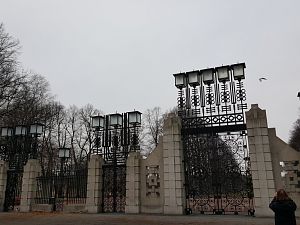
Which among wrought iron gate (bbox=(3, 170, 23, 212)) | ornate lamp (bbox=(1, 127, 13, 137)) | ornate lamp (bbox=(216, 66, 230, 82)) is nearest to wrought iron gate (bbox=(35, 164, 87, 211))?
wrought iron gate (bbox=(3, 170, 23, 212))

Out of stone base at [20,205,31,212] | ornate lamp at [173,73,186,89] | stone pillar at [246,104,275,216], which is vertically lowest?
stone base at [20,205,31,212]

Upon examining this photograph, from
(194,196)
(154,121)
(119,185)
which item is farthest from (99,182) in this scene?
(154,121)

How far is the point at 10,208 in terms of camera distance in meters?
17.8

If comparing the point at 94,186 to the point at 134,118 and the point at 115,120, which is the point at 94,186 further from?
the point at 134,118

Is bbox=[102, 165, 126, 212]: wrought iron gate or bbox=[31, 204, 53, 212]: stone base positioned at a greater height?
bbox=[102, 165, 126, 212]: wrought iron gate

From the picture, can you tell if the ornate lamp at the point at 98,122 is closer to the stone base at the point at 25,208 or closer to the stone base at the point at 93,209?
the stone base at the point at 93,209

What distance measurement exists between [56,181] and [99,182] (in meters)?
2.91

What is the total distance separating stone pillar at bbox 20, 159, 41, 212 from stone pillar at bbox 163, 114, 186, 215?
8.07m

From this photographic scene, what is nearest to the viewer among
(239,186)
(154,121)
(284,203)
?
(284,203)

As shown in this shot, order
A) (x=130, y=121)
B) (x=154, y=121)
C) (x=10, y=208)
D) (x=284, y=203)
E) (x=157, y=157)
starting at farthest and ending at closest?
(x=154, y=121)
(x=10, y=208)
(x=130, y=121)
(x=157, y=157)
(x=284, y=203)

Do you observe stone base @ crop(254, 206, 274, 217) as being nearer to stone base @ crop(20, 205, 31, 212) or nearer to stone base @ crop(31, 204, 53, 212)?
stone base @ crop(31, 204, 53, 212)

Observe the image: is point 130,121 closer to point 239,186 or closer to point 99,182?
point 99,182

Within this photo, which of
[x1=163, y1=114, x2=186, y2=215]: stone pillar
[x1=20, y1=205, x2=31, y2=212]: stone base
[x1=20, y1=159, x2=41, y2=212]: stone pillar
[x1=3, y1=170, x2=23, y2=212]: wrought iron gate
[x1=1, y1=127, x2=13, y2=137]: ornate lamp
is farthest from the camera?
[x1=1, y1=127, x2=13, y2=137]: ornate lamp

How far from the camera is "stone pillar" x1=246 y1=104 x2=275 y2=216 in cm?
1164
